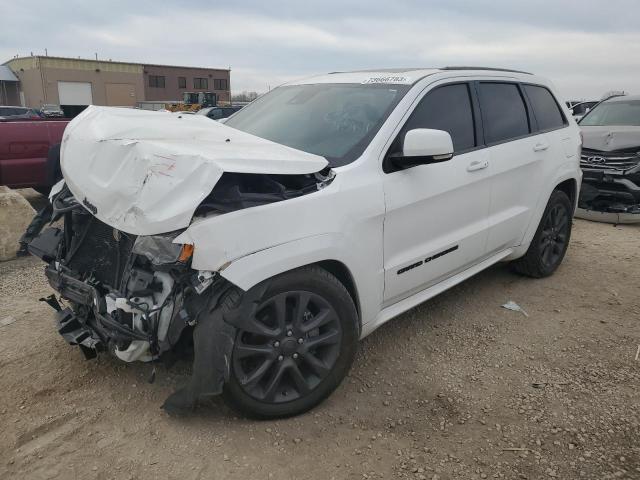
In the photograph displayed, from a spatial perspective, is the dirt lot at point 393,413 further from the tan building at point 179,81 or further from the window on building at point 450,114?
the tan building at point 179,81

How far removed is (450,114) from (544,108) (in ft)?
5.23

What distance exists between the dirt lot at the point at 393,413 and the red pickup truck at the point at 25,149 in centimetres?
341

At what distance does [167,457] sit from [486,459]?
1544mm

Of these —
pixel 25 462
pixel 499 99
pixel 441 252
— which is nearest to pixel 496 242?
pixel 441 252

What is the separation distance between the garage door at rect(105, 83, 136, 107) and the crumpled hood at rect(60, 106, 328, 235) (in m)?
58.3

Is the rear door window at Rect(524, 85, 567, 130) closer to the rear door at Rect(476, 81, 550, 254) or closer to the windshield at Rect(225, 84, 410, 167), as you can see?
the rear door at Rect(476, 81, 550, 254)

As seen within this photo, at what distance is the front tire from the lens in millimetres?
2543

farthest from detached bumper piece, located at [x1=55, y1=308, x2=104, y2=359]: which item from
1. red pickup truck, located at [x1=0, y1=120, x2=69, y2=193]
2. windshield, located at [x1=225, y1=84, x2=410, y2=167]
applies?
red pickup truck, located at [x1=0, y1=120, x2=69, y2=193]

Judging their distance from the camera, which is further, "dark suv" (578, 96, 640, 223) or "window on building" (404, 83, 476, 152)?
"dark suv" (578, 96, 640, 223)

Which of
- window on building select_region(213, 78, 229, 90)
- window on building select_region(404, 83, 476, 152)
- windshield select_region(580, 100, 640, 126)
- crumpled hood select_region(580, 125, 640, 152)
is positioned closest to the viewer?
window on building select_region(404, 83, 476, 152)

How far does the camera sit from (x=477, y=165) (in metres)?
3.65

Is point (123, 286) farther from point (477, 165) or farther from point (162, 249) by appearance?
point (477, 165)

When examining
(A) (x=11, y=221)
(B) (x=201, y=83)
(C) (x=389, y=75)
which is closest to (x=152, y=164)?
(C) (x=389, y=75)

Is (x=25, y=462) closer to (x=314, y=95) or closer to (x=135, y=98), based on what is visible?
(x=314, y=95)
